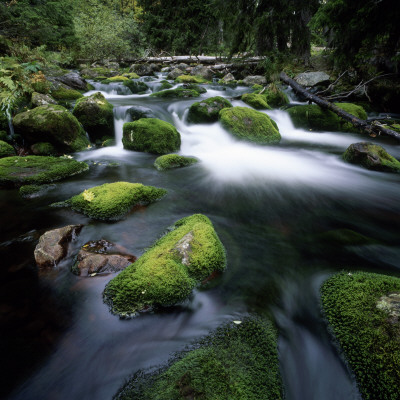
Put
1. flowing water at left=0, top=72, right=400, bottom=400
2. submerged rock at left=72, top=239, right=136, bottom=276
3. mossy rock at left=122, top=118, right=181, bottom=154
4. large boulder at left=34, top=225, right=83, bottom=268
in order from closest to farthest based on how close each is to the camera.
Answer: flowing water at left=0, top=72, right=400, bottom=400
submerged rock at left=72, top=239, right=136, bottom=276
large boulder at left=34, top=225, right=83, bottom=268
mossy rock at left=122, top=118, right=181, bottom=154

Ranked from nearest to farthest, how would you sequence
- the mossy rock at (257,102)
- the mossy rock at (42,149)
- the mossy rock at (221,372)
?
the mossy rock at (221,372) < the mossy rock at (42,149) < the mossy rock at (257,102)

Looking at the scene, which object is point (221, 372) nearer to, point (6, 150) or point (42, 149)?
point (42, 149)

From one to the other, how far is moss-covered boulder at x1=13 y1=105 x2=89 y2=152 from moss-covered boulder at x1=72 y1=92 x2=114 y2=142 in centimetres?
84

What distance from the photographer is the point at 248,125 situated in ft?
26.8

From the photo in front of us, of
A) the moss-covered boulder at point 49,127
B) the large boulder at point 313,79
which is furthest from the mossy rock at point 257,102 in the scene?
the moss-covered boulder at point 49,127

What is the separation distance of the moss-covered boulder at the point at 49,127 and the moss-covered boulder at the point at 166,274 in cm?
549

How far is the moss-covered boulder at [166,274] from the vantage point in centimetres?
218

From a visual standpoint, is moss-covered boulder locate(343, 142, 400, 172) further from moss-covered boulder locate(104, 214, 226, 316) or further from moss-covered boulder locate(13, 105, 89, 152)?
moss-covered boulder locate(13, 105, 89, 152)

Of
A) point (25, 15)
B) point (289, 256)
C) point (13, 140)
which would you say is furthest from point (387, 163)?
point (25, 15)

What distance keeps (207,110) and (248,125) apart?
180 centimetres

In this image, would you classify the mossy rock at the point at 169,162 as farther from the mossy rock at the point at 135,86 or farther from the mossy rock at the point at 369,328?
the mossy rock at the point at 135,86

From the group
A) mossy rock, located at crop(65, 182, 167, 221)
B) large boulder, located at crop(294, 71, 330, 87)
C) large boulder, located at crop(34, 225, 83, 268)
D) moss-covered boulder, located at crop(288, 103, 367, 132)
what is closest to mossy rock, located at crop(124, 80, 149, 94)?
large boulder, located at crop(294, 71, 330, 87)

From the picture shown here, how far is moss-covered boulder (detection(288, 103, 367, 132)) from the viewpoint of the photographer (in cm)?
930

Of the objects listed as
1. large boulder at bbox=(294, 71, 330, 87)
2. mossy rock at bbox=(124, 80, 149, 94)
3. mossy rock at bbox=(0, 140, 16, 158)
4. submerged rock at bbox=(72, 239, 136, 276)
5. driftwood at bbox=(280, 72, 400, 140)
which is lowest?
submerged rock at bbox=(72, 239, 136, 276)
